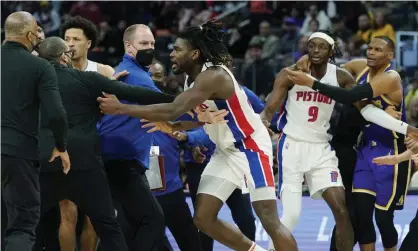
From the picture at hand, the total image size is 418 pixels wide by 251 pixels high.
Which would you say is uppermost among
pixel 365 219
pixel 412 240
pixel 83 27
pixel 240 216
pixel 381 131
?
pixel 83 27

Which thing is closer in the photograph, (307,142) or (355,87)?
(355,87)

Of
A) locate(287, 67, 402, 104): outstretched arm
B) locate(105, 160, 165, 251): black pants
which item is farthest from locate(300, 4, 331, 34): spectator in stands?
locate(105, 160, 165, 251): black pants

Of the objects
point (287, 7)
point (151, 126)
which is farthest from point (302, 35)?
point (151, 126)

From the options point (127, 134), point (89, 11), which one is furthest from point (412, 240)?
point (89, 11)

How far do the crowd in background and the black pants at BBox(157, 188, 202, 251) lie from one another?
438 cm

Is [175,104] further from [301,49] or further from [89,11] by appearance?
[89,11]

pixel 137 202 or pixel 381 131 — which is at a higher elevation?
pixel 381 131

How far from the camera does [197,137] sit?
7.14m

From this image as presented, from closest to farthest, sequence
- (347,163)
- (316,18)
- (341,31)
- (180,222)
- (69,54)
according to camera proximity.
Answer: (69,54) → (180,222) → (347,163) → (341,31) → (316,18)

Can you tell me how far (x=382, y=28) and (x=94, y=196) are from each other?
29.0 ft

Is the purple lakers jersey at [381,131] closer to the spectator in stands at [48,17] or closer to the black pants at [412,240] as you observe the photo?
the black pants at [412,240]

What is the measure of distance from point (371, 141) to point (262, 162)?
1286mm

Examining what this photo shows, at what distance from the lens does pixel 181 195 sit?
24.0ft

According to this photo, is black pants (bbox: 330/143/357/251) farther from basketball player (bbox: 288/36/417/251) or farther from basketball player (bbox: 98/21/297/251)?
basketball player (bbox: 98/21/297/251)
